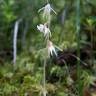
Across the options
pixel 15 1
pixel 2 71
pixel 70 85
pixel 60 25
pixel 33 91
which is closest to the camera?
pixel 33 91

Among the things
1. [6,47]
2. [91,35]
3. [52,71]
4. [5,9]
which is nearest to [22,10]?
[5,9]

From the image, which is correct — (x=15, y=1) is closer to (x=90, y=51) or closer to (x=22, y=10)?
(x=22, y=10)

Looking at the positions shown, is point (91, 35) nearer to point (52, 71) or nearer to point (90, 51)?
point (90, 51)

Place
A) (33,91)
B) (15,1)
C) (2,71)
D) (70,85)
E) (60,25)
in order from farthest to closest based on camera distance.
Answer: (15,1) < (60,25) < (2,71) < (70,85) < (33,91)

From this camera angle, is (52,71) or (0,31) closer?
(52,71)

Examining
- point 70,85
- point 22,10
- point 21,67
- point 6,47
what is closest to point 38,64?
point 21,67

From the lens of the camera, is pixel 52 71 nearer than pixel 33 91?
No

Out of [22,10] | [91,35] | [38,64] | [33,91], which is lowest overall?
[33,91]

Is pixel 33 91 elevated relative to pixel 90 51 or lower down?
lower down

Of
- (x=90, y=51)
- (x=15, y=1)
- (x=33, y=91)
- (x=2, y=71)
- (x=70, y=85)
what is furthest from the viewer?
(x=15, y=1)
